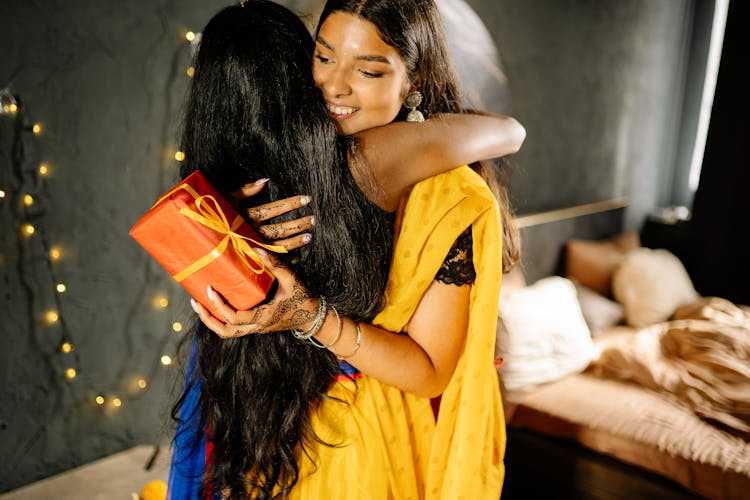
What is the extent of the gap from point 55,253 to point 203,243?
115 cm

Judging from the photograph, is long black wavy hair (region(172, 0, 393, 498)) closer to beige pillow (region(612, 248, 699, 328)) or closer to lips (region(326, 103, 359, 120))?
lips (region(326, 103, 359, 120))

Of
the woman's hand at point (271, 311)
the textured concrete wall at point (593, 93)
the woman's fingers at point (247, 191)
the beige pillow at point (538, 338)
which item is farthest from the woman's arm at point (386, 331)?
the textured concrete wall at point (593, 93)

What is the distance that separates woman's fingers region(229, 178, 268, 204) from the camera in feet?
2.89

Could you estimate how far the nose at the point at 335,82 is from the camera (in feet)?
3.08

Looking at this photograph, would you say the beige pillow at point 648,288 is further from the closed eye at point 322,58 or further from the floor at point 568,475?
the closed eye at point 322,58

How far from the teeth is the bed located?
1.54 m

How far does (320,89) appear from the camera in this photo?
934 millimetres

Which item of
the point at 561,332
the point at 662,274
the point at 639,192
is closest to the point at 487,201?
the point at 561,332

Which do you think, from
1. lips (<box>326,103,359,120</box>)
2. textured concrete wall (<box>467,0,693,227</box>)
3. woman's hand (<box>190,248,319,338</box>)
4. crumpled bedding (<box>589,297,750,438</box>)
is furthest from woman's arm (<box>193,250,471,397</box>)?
textured concrete wall (<box>467,0,693,227</box>)

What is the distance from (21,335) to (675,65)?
16.0ft

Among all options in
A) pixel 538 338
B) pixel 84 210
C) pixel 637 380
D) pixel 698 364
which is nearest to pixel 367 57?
pixel 84 210

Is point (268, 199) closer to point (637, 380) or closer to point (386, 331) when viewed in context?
point (386, 331)

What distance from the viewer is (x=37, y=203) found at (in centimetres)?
158

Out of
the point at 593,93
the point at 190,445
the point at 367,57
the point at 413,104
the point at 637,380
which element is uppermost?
the point at 367,57
